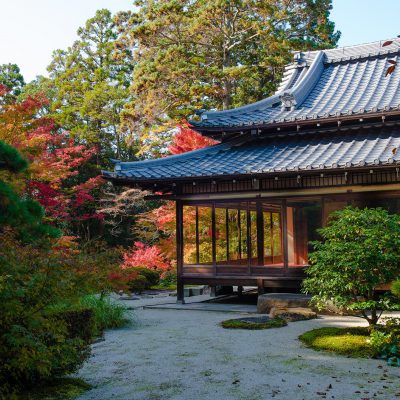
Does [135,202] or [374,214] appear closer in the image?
[374,214]

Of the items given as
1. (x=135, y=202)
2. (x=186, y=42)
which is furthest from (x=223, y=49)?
(x=135, y=202)

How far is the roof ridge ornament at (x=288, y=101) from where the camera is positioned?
15.8 meters

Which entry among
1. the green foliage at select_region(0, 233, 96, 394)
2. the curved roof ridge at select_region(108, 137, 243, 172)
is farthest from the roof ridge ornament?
the green foliage at select_region(0, 233, 96, 394)

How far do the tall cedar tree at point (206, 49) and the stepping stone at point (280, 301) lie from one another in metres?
14.3

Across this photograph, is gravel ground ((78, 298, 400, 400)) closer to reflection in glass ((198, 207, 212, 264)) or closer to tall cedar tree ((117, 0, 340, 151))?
reflection in glass ((198, 207, 212, 264))

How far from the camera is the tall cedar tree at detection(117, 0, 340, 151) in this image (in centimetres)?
2542

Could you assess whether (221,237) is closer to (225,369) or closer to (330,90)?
(330,90)

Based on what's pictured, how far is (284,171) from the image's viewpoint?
1288 centimetres

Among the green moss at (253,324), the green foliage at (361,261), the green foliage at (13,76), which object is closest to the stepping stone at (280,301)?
the green moss at (253,324)

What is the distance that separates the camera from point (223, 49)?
26984 millimetres

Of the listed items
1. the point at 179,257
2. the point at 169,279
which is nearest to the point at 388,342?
the point at 179,257

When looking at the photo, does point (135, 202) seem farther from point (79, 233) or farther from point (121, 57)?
point (121, 57)

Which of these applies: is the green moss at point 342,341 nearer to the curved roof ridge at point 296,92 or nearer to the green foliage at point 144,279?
the curved roof ridge at point 296,92

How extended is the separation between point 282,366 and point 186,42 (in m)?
21.6
